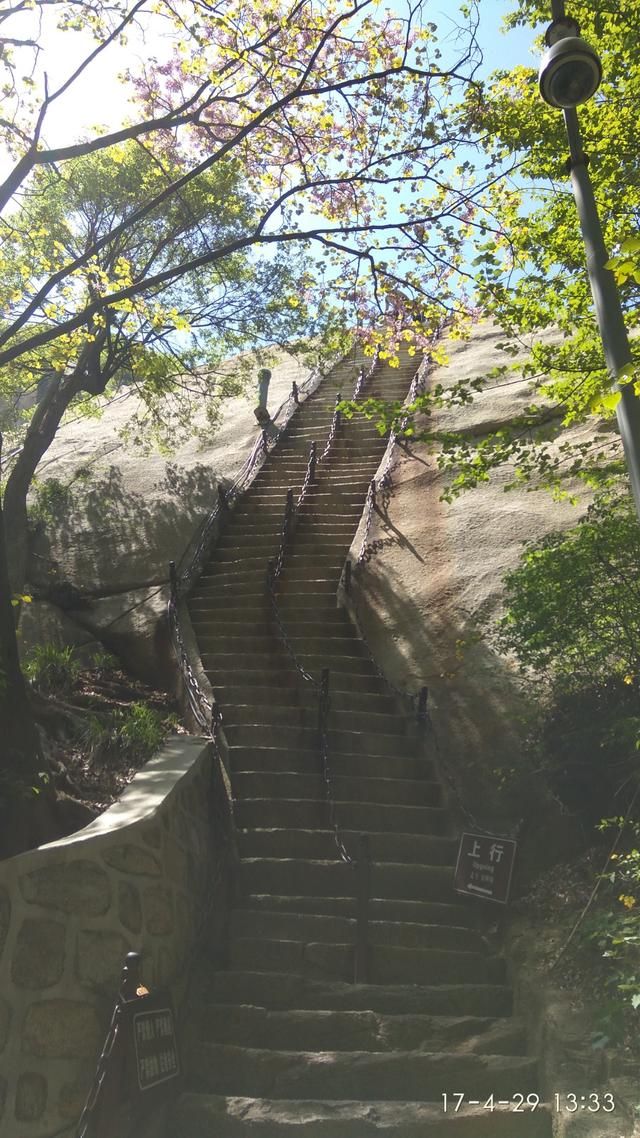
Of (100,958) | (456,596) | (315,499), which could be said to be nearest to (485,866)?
(100,958)

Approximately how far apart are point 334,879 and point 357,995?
42.5 inches

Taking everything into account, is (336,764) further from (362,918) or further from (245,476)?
(245,476)

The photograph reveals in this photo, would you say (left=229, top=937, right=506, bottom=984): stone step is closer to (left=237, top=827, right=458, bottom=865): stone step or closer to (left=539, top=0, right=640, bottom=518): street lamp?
(left=237, top=827, right=458, bottom=865): stone step

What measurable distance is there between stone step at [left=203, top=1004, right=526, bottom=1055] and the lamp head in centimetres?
538

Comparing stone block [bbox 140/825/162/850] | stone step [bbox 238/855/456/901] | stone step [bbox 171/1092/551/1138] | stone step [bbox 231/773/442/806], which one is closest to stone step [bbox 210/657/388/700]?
stone step [bbox 231/773/442/806]

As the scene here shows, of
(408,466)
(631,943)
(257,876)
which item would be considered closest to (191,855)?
(257,876)

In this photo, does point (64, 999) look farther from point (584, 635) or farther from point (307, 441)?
point (307, 441)

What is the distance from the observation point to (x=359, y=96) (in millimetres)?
7836

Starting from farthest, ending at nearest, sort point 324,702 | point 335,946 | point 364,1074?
1. point 324,702
2. point 335,946
3. point 364,1074

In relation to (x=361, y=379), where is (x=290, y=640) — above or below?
below

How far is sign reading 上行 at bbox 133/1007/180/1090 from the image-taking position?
13.5 ft

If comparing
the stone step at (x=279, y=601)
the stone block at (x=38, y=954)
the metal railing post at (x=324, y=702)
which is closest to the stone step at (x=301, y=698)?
the metal railing post at (x=324, y=702)

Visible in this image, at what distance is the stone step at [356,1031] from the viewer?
196 inches

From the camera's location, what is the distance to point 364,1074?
4750 millimetres
